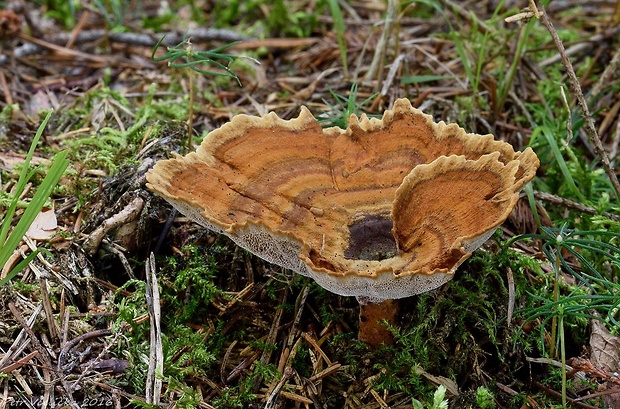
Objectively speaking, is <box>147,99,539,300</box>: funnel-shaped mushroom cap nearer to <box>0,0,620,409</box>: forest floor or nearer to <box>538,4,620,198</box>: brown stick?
<box>0,0,620,409</box>: forest floor

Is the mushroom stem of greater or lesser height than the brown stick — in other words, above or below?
below

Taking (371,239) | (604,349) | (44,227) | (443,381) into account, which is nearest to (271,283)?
(371,239)

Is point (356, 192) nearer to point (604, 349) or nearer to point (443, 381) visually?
point (443, 381)

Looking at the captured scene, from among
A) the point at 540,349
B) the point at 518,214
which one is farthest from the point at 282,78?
the point at 540,349

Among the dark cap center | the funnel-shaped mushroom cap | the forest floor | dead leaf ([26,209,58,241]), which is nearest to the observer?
the funnel-shaped mushroom cap

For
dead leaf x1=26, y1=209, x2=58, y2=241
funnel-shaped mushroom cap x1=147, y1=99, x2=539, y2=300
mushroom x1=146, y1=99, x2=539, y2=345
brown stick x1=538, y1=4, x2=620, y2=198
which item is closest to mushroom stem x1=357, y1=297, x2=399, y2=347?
mushroom x1=146, y1=99, x2=539, y2=345

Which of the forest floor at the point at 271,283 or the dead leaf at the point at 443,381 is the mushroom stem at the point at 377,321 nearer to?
the forest floor at the point at 271,283

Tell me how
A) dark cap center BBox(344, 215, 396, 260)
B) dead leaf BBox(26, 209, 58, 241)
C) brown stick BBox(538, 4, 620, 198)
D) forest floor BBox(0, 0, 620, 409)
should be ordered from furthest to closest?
dead leaf BBox(26, 209, 58, 241) → brown stick BBox(538, 4, 620, 198) → dark cap center BBox(344, 215, 396, 260) → forest floor BBox(0, 0, 620, 409)

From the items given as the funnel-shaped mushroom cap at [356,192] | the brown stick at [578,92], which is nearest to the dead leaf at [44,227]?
the funnel-shaped mushroom cap at [356,192]
